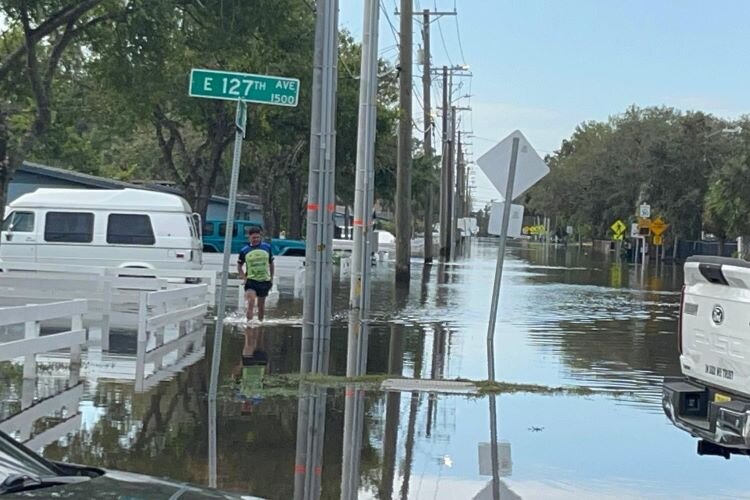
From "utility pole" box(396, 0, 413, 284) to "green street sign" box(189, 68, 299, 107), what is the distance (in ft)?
65.8

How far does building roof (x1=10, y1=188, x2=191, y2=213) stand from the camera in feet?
83.7

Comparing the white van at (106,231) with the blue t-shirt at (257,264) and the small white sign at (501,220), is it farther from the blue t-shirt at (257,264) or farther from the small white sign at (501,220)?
the small white sign at (501,220)

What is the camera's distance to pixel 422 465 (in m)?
9.05

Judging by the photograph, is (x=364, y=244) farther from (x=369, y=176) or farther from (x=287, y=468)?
(x=287, y=468)

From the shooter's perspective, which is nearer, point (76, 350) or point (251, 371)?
point (76, 350)

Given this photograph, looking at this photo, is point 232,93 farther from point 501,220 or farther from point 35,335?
point 501,220

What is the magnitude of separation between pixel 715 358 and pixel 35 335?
744 cm

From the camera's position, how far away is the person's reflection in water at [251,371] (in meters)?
11.7

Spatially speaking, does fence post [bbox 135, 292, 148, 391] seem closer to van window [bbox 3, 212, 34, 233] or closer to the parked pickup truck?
the parked pickup truck

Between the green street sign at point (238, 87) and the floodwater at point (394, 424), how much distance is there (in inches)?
119

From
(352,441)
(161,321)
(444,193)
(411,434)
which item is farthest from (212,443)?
(444,193)

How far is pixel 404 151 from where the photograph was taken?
32562 millimetres

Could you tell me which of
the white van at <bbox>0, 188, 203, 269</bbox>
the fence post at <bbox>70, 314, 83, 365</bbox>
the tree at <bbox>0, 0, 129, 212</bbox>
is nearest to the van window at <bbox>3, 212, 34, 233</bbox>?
the white van at <bbox>0, 188, 203, 269</bbox>

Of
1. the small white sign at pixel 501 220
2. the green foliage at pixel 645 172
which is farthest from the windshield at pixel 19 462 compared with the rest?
the green foliage at pixel 645 172
